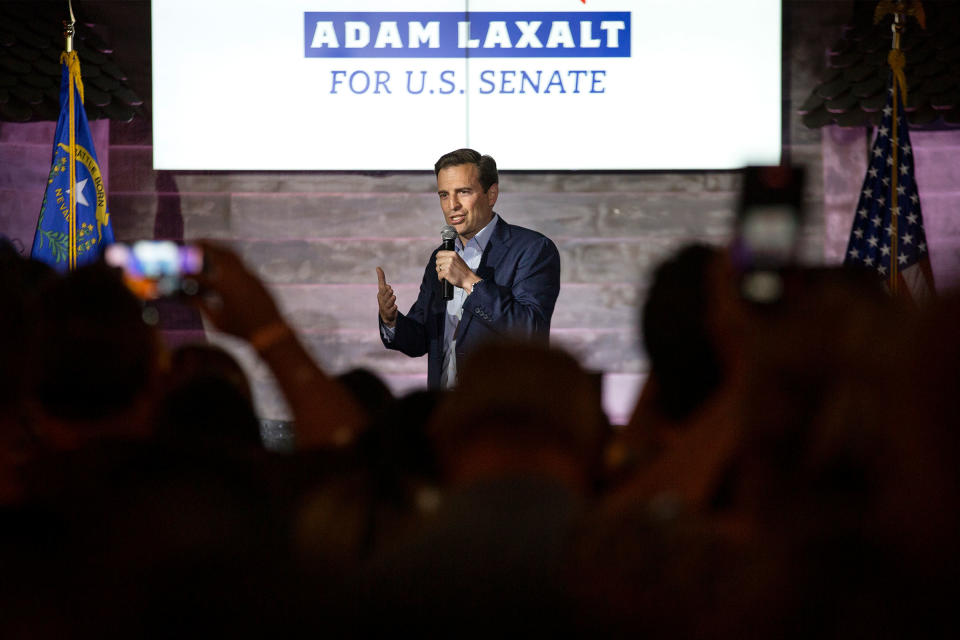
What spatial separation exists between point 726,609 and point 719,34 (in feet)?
13.4

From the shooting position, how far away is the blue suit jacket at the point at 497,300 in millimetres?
3251

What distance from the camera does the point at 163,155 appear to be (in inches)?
175

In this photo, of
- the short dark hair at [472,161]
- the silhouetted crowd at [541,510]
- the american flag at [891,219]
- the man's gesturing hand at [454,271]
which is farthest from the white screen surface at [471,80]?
the silhouetted crowd at [541,510]

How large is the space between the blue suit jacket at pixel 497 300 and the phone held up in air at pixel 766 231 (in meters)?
2.39

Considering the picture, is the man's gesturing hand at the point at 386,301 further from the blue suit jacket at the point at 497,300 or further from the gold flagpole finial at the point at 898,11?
the gold flagpole finial at the point at 898,11

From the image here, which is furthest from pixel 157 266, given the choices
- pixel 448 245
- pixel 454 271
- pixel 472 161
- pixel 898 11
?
pixel 898 11

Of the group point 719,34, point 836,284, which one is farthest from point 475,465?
point 719,34

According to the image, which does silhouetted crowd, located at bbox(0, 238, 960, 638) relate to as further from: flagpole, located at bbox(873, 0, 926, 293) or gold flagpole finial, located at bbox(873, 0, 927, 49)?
gold flagpole finial, located at bbox(873, 0, 927, 49)

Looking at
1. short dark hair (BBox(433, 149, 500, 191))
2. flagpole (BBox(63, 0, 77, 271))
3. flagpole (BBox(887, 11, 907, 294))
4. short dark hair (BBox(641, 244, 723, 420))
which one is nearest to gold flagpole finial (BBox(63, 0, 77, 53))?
flagpole (BBox(63, 0, 77, 271))

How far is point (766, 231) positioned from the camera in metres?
0.83

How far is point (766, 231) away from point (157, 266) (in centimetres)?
70

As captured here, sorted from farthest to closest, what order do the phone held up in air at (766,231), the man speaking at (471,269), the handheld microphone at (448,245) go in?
the man speaking at (471,269)
the handheld microphone at (448,245)
the phone held up in air at (766,231)

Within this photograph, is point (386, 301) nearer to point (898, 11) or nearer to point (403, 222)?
point (403, 222)

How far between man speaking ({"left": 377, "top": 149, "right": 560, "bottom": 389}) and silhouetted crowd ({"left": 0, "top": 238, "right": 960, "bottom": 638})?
2442 mm
